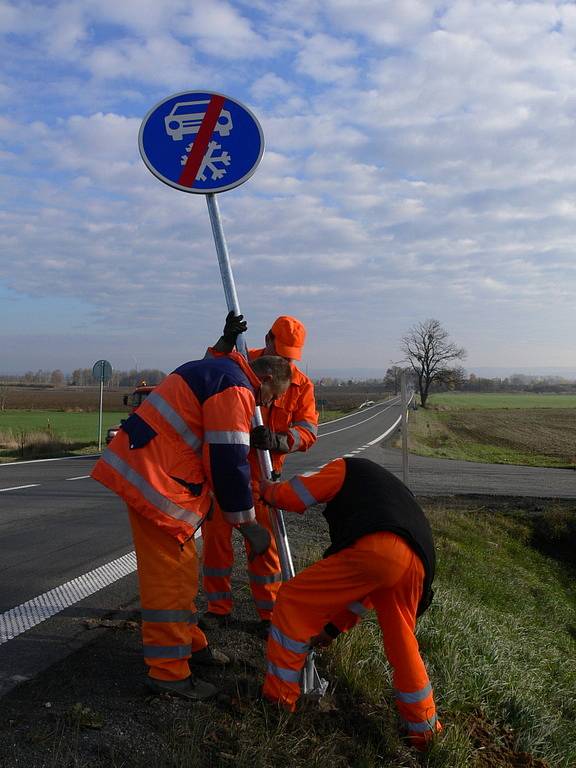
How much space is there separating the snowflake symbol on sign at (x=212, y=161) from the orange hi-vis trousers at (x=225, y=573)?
6.51 feet

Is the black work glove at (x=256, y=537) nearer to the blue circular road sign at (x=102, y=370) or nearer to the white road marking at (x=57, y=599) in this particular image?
the white road marking at (x=57, y=599)

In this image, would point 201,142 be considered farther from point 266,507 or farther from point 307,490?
point 266,507

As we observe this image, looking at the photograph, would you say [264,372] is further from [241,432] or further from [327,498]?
[327,498]

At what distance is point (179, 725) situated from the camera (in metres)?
2.73

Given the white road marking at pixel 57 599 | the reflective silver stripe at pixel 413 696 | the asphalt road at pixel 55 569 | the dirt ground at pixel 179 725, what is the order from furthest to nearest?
the white road marking at pixel 57 599 < the asphalt road at pixel 55 569 < the reflective silver stripe at pixel 413 696 < the dirt ground at pixel 179 725

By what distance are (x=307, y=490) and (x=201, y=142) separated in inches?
75.8

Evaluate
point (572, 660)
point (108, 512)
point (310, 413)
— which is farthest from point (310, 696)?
point (108, 512)

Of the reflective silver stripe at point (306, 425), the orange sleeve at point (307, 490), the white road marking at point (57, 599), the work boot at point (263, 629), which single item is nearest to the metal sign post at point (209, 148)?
the orange sleeve at point (307, 490)

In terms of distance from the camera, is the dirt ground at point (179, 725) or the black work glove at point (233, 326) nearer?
the dirt ground at point (179, 725)

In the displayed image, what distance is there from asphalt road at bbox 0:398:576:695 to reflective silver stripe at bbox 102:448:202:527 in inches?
45.7

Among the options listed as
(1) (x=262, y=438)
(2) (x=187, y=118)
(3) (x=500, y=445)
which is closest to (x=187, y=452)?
(1) (x=262, y=438)

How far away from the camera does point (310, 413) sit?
179 inches

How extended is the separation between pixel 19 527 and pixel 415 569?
5580 millimetres

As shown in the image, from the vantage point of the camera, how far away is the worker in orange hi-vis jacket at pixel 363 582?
3.06 m
